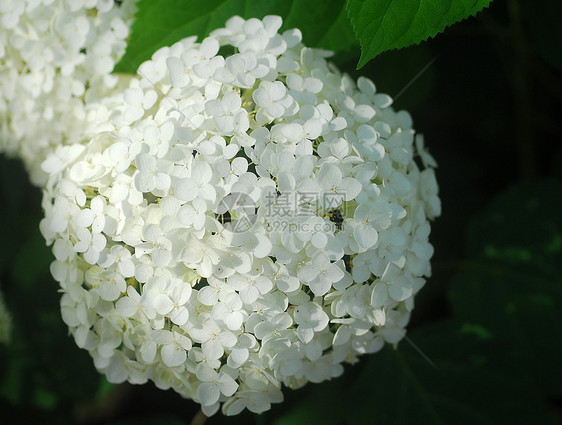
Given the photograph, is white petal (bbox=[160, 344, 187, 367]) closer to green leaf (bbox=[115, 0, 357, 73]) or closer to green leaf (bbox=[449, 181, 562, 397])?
green leaf (bbox=[115, 0, 357, 73])

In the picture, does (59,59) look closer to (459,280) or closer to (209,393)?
(209,393)

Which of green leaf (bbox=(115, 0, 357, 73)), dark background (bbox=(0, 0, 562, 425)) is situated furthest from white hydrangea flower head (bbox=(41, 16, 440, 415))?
dark background (bbox=(0, 0, 562, 425))

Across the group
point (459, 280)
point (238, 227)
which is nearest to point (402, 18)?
point (238, 227)

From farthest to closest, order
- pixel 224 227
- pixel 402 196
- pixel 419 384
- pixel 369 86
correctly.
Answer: pixel 419 384 < pixel 369 86 < pixel 402 196 < pixel 224 227

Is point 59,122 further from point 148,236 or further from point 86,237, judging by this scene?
point 148,236

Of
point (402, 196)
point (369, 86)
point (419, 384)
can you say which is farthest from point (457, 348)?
point (369, 86)
